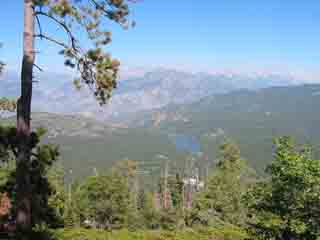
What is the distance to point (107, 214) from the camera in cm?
6938

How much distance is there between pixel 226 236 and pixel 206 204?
117 feet

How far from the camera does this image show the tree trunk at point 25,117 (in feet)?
41.1

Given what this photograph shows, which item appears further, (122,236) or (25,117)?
(122,236)

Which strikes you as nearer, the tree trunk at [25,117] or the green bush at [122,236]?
the tree trunk at [25,117]

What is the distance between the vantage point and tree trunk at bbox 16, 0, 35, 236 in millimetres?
12539

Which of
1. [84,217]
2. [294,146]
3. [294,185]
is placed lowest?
[84,217]

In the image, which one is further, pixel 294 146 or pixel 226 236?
pixel 226 236

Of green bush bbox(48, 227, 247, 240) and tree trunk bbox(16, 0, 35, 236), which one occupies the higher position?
tree trunk bbox(16, 0, 35, 236)

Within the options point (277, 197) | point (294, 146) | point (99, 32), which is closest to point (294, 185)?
point (277, 197)

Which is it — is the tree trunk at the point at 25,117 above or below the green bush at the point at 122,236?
above

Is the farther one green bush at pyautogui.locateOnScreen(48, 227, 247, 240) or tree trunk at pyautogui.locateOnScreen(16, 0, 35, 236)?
green bush at pyautogui.locateOnScreen(48, 227, 247, 240)

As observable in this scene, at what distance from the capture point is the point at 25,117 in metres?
12.6

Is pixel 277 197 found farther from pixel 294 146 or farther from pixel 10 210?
pixel 10 210

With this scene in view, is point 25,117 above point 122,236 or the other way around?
above
